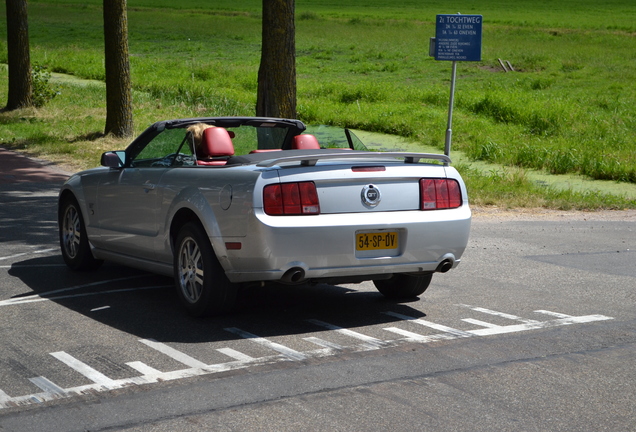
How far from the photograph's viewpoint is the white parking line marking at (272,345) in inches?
231

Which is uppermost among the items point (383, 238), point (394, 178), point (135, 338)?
point (394, 178)

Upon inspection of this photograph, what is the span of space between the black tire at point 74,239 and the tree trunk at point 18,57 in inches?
678

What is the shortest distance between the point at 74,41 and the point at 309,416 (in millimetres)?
56295

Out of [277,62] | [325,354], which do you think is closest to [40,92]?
[277,62]

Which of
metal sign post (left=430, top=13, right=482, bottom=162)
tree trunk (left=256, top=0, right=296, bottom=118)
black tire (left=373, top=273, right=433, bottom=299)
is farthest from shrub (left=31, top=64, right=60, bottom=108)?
black tire (left=373, top=273, right=433, bottom=299)

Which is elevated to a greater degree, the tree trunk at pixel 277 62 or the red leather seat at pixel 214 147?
the tree trunk at pixel 277 62

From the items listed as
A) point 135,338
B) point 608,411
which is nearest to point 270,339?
point 135,338

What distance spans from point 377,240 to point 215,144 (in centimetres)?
166

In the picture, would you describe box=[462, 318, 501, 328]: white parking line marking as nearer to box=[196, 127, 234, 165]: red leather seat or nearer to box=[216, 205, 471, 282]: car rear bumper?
box=[216, 205, 471, 282]: car rear bumper

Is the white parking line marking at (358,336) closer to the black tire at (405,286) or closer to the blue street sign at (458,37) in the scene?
the black tire at (405,286)

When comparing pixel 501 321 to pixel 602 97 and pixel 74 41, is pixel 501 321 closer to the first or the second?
pixel 602 97

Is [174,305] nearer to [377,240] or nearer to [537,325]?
[377,240]

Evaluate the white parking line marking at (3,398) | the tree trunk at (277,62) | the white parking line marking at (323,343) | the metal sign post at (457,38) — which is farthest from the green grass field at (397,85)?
the white parking line marking at (3,398)

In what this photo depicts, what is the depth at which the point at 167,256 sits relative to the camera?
7328 mm
